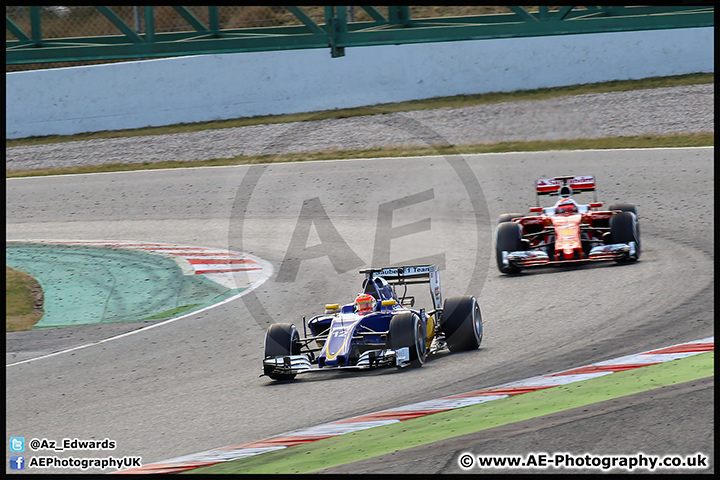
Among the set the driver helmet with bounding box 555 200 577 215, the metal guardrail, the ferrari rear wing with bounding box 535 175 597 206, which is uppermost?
the metal guardrail

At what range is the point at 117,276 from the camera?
42.0ft

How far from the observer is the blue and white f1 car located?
7.73 metres

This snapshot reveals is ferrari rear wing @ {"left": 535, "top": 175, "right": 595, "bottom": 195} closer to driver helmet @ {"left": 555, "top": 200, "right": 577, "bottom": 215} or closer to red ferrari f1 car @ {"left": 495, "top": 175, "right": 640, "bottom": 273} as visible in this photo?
red ferrari f1 car @ {"left": 495, "top": 175, "right": 640, "bottom": 273}

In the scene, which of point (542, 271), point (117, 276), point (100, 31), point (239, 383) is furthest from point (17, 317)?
point (100, 31)

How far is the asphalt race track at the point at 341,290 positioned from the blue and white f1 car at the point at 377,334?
198mm

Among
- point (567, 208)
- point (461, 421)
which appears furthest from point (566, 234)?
point (461, 421)

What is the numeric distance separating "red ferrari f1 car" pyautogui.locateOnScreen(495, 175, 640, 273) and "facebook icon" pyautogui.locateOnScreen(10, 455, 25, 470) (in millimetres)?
7111

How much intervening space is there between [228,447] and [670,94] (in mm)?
16603

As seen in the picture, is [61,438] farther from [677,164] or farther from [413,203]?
[677,164]

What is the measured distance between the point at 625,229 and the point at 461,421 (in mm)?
6164

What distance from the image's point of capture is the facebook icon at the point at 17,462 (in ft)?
19.7

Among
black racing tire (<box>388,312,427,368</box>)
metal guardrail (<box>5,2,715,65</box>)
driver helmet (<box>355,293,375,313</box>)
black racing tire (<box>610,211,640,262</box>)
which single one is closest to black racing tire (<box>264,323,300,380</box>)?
driver helmet (<box>355,293,375,313</box>)

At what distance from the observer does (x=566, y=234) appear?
1159 cm

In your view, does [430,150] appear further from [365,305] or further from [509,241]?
A: [365,305]
